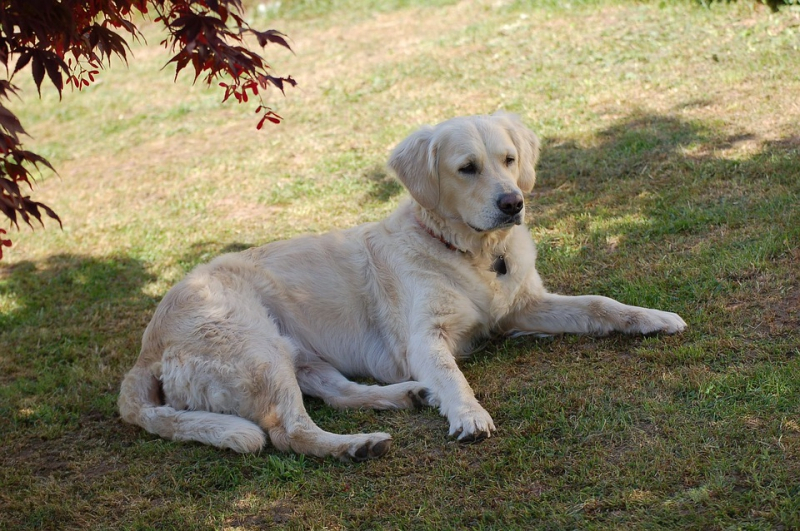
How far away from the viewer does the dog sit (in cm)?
387

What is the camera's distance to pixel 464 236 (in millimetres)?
4371

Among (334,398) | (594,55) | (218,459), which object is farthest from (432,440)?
(594,55)

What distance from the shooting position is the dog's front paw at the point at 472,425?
352 cm

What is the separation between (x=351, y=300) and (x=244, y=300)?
61 cm

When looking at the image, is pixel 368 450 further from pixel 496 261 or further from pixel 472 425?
pixel 496 261

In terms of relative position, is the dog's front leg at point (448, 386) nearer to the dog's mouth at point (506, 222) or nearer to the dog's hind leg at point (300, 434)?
the dog's hind leg at point (300, 434)

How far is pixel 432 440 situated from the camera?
142 inches

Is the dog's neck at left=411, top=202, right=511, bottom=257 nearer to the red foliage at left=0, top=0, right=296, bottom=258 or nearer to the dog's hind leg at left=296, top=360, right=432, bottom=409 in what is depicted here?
the dog's hind leg at left=296, top=360, right=432, bottom=409

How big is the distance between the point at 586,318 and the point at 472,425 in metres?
1.10

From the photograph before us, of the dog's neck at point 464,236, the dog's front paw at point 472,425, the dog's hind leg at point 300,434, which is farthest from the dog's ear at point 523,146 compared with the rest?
the dog's hind leg at point 300,434

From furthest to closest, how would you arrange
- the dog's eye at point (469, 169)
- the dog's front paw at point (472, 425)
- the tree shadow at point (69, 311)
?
the tree shadow at point (69, 311), the dog's eye at point (469, 169), the dog's front paw at point (472, 425)

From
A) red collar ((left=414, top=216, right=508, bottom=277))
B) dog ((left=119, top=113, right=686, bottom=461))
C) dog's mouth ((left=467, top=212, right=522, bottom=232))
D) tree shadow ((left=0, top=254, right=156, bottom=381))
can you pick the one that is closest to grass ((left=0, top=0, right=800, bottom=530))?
Answer: tree shadow ((left=0, top=254, right=156, bottom=381))

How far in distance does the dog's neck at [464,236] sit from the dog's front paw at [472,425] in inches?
41.4

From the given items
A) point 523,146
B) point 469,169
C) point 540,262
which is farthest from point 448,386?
point 540,262
